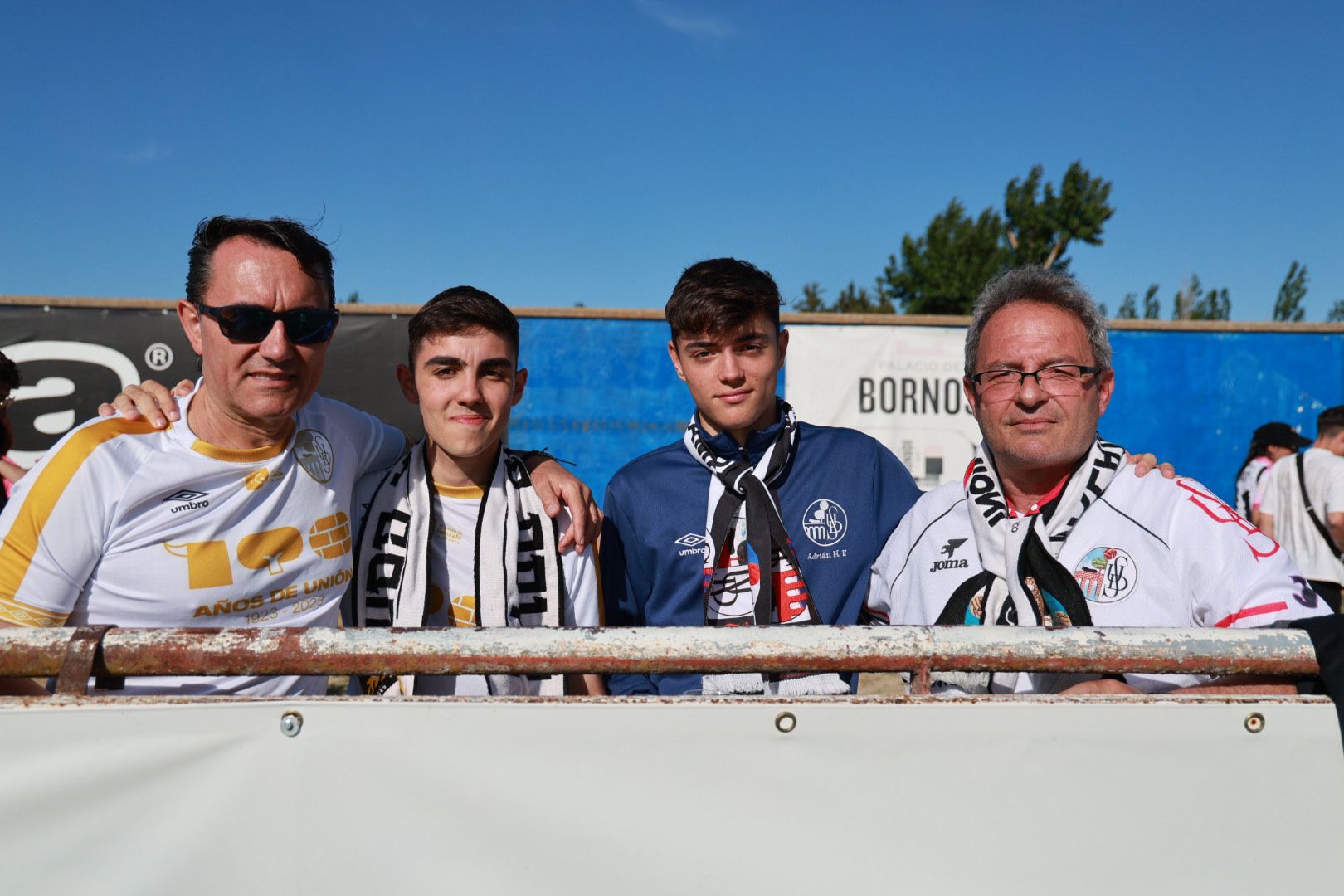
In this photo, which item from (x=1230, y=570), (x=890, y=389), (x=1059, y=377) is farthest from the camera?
(x=890, y=389)

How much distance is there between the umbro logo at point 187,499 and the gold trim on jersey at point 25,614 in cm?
32

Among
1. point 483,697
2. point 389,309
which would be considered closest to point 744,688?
point 483,697

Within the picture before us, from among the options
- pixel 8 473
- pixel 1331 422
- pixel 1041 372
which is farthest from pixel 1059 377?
pixel 1331 422

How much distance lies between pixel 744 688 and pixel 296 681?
1136 millimetres

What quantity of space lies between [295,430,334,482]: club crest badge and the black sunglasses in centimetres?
28

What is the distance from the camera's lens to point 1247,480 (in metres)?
6.89

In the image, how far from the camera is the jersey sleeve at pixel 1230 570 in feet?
5.33

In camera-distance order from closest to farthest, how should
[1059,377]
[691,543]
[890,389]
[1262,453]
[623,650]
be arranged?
[623,650] → [1059,377] → [691,543] → [1262,453] → [890,389]

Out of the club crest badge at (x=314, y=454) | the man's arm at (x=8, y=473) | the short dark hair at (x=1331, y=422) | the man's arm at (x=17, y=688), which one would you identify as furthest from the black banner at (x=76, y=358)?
the short dark hair at (x=1331, y=422)

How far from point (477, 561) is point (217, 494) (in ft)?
2.19

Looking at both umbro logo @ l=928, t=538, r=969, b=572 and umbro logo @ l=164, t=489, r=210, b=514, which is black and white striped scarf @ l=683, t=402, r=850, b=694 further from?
umbro logo @ l=164, t=489, r=210, b=514

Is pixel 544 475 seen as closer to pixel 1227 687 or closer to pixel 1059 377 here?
pixel 1059 377

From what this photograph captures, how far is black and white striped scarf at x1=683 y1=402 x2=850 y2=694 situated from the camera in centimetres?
245

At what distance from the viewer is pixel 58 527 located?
74.2 inches
